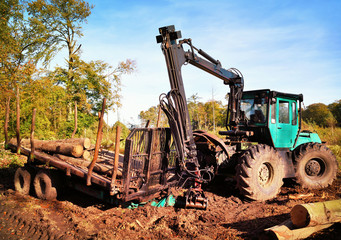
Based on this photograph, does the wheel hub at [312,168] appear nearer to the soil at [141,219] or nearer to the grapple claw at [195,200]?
the soil at [141,219]

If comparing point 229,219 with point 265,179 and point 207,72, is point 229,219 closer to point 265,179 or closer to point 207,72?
point 265,179

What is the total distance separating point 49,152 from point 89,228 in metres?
3.69

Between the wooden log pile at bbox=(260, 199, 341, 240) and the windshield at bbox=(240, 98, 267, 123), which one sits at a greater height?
the windshield at bbox=(240, 98, 267, 123)

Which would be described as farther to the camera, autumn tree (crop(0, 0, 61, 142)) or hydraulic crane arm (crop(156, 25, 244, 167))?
autumn tree (crop(0, 0, 61, 142))

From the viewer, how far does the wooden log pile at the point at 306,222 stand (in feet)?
12.0

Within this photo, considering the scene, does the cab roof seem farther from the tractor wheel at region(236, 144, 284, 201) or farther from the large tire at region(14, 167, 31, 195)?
Result: the large tire at region(14, 167, 31, 195)

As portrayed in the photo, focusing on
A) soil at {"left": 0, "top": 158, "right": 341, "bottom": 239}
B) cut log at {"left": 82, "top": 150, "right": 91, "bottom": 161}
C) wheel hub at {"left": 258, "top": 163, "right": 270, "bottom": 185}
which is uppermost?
cut log at {"left": 82, "top": 150, "right": 91, "bottom": 161}

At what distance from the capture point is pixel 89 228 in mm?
4293

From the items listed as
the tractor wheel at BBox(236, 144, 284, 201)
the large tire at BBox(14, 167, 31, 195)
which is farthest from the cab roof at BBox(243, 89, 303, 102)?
the large tire at BBox(14, 167, 31, 195)

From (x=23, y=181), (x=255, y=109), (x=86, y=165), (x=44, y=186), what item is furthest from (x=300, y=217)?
(x=23, y=181)

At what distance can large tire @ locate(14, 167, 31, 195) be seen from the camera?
20.9 feet

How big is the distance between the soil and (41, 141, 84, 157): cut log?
43.4 inches

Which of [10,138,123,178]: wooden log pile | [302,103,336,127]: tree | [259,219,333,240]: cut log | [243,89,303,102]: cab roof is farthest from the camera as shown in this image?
[302,103,336,127]: tree

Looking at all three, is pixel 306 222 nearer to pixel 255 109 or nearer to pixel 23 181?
pixel 255 109
